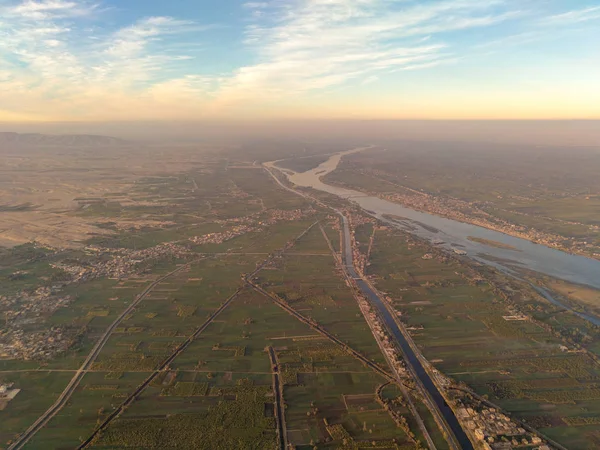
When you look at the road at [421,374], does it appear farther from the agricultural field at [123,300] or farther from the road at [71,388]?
the road at [71,388]

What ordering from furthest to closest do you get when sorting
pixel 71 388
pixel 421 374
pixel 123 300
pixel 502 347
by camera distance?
pixel 123 300
pixel 502 347
pixel 421 374
pixel 71 388

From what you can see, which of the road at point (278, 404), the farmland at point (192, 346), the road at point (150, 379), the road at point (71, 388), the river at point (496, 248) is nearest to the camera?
the road at point (71, 388)

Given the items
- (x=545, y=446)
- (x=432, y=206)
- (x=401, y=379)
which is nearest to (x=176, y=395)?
(x=401, y=379)

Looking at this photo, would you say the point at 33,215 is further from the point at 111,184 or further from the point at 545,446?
the point at 545,446

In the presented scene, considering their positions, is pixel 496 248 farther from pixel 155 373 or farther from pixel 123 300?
pixel 123 300

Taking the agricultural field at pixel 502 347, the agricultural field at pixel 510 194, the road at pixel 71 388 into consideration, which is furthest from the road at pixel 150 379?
the agricultural field at pixel 510 194

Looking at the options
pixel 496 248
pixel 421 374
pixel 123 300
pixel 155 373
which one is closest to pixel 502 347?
pixel 421 374
